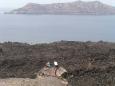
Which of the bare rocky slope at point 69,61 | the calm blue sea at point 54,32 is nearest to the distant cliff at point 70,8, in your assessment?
the calm blue sea at point 54,32

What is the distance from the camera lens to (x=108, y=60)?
25266 mm

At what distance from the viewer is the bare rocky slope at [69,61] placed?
19.2 m

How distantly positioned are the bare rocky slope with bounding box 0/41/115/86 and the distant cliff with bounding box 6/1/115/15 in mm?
147542

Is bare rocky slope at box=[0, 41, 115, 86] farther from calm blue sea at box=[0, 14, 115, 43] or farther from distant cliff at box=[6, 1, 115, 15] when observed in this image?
distant cliff at box=[6, 1, 115, 15]

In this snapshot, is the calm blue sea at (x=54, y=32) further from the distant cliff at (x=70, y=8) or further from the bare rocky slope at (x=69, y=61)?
the distant cliff at (x=70, y=8)

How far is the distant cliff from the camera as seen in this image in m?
179

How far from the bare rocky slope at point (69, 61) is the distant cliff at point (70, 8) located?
484ft

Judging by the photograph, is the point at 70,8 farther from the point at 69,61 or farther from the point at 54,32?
the point at 69,61

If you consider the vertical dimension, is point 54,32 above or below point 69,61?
below

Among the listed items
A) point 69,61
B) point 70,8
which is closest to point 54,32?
point 69,61

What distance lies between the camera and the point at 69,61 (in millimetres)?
24312

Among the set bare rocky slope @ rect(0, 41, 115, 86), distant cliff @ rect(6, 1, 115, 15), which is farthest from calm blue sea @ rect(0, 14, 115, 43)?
distant cliff @ rect(6, 1, 115, 15)

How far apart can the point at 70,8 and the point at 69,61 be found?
161552 millimetres

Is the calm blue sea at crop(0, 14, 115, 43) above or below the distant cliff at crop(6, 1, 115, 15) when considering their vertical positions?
above
